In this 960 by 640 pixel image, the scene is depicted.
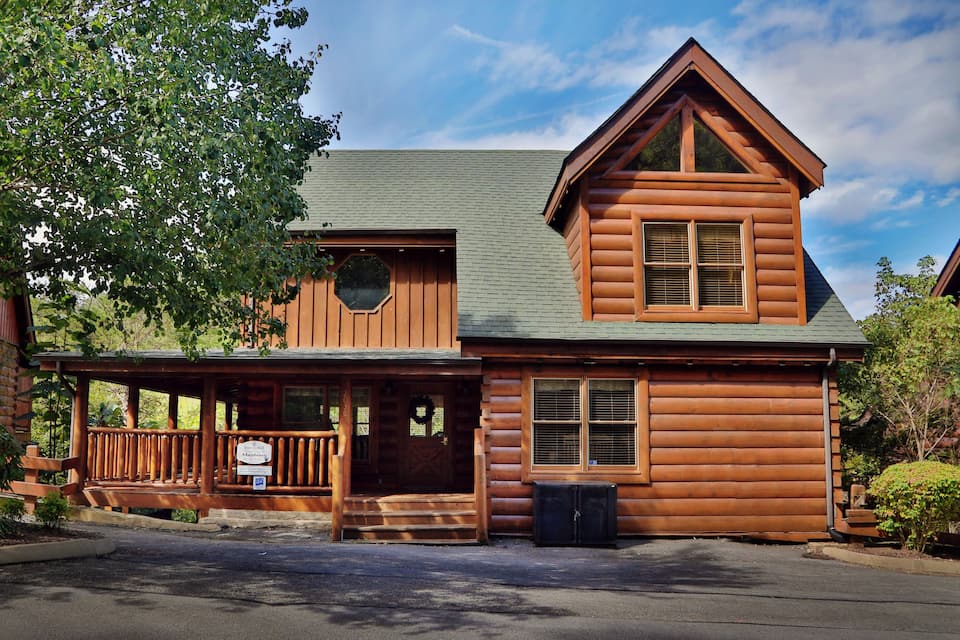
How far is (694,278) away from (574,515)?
4.67 m

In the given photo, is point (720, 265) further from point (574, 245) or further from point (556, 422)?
point (556, 422)

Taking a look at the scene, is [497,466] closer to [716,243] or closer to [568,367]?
[568,367]

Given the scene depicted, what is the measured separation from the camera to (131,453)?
45.5 ft

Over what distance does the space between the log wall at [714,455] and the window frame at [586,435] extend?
0.09 m

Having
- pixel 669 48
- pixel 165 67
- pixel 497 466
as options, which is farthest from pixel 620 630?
pixel 669 48

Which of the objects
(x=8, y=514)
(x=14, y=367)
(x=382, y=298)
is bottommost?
(x=8, y=514)

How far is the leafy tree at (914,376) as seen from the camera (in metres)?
13.3

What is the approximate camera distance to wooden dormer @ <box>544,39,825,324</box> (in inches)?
528

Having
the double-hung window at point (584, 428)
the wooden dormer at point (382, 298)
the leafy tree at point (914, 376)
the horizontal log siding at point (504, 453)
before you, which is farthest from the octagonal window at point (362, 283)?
the leafy tree at point (914, 376)

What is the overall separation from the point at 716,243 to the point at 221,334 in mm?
8479

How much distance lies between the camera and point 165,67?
825 cm

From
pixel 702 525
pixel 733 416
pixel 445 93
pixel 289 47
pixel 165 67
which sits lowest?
pixel 702 525

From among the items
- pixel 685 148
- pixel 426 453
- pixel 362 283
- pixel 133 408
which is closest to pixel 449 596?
pixel 426 453

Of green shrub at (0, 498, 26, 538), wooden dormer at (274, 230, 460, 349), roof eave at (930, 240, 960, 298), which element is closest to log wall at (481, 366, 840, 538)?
wooden dormer at (274, 230, 460, 349)
